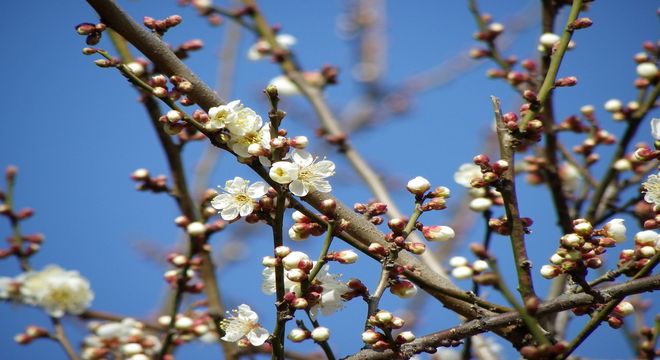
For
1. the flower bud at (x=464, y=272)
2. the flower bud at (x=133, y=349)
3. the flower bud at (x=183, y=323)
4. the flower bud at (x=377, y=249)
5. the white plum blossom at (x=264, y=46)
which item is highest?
the white plum blossom at (x=264, y=46)

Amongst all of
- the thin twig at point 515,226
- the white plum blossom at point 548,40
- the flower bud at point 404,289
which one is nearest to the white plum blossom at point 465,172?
the white plum blossom at point 548,40

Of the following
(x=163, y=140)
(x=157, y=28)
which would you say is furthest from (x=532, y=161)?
(x=157, y=28)

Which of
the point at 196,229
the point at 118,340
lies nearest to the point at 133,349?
the point at 118,340

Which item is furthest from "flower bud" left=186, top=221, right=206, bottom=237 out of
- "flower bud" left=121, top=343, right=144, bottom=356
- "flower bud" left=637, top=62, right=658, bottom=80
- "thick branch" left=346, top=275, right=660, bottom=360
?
"flower bud" left=637, top=62, right=658, bottom=80

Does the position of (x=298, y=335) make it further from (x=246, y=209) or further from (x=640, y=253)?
(x=640, y=253)

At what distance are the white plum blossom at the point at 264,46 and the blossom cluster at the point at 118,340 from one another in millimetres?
1693

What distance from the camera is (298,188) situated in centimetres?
148

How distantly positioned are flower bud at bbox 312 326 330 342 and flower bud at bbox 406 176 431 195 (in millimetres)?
420

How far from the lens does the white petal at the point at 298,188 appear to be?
1476mm

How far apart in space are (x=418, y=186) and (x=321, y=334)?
1.47ft

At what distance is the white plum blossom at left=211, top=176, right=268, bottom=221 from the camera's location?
5.02 ft

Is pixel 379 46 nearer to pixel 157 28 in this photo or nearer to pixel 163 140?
pixel 163 140

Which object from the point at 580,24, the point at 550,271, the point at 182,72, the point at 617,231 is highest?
the point at 580,24

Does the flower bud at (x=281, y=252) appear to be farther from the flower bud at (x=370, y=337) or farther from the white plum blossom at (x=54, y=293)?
the white plum blossom at (x=54, y=293)
